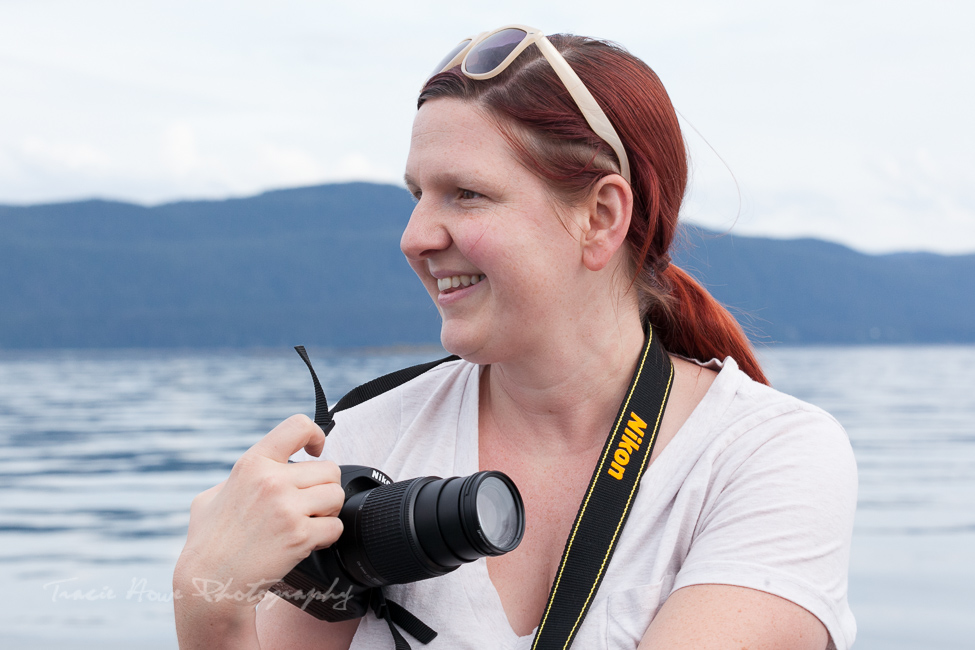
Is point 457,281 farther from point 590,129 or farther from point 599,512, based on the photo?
point 599,512

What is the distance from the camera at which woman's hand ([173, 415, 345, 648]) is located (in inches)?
53.6

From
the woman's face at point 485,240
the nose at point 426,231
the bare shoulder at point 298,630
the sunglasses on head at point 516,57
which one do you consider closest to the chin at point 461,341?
the woman's face at point 485,240

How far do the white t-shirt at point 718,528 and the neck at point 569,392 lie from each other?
118mm

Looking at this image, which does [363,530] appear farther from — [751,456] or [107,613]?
[107,613]

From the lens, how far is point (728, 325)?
1.89 m

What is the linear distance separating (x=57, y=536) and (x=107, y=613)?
2.04 metres

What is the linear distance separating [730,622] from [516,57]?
95cm

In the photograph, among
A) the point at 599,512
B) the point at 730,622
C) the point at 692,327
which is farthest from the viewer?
the point at 692,327

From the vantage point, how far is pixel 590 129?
1581 mm

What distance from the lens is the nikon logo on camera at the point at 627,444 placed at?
1.55m

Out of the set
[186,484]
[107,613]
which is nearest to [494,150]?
[107,613]

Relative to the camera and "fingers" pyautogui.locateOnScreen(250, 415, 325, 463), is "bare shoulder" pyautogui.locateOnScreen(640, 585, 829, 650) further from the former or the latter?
"fingers" pyautogui.locateOnScreen(250, 415, 325, 463)

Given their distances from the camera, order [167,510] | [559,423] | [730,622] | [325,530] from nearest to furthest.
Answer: [730,622]
[325,530]
[559,423]
[167,510]

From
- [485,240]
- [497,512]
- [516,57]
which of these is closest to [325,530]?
[497,512]
